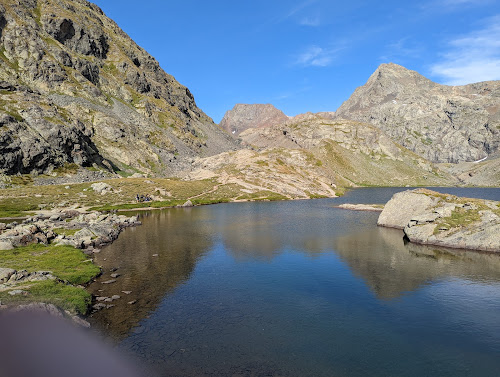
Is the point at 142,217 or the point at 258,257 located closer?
the point at 258,257

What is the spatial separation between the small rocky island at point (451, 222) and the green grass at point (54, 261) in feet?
190

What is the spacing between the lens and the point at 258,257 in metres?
51.3

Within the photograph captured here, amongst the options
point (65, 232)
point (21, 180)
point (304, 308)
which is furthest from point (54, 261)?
point (21, 180)

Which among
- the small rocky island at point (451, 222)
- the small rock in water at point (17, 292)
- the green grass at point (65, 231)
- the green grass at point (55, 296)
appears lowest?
the green grass at point (55, 296)

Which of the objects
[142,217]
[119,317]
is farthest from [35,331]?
[142,217]

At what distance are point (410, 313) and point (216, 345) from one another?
1942cm

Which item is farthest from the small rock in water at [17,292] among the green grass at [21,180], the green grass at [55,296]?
the green grass at [21,180]

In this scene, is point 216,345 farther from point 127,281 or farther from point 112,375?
point 127,281

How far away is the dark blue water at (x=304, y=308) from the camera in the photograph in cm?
2342

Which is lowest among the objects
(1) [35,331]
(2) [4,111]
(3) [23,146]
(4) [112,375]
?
(4) [112,375]

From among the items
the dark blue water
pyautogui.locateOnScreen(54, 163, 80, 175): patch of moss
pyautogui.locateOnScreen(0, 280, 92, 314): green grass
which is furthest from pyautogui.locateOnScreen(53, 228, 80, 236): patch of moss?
pyautogui.locateOnScreen(54, 163, 80, 175): patch of moss

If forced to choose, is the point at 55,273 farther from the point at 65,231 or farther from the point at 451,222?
the point at 451,222

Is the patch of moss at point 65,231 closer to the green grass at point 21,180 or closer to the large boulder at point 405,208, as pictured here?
the large boulder at point 405,208

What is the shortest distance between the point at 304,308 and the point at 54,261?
34237mm
